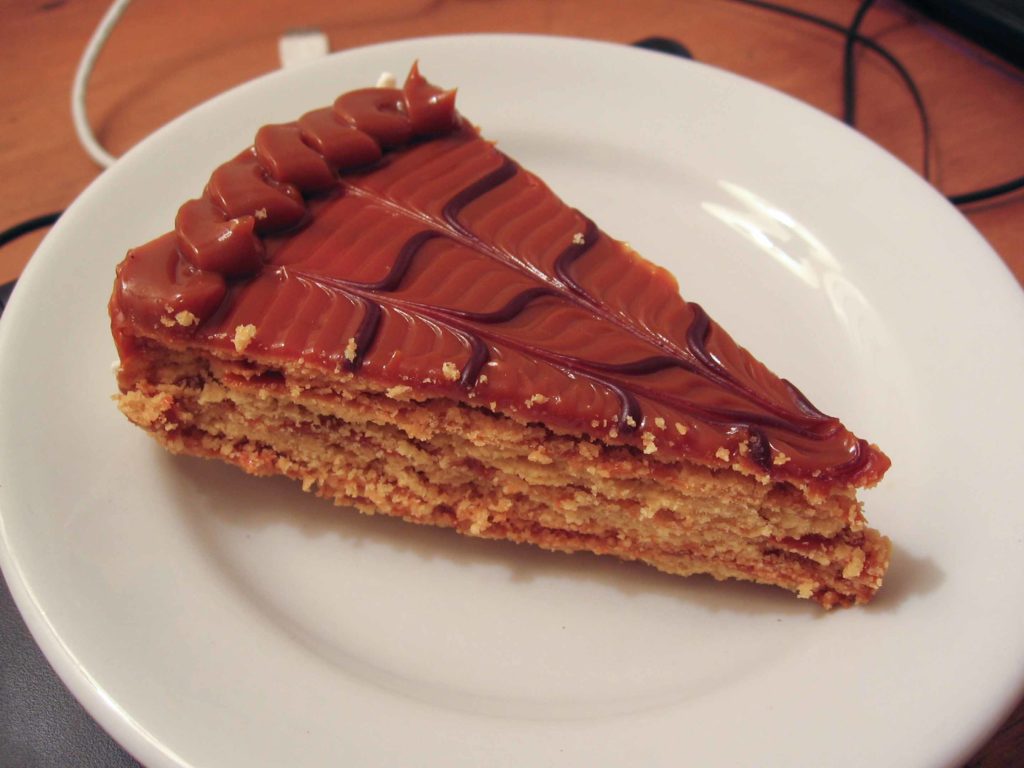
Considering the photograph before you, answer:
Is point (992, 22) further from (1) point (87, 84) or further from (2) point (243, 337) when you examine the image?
(1) point (87, 84)

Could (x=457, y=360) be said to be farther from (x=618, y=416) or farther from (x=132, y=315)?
(x=132, y=315)

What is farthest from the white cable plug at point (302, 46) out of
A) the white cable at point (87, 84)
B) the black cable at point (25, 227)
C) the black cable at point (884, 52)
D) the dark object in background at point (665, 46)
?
the black cable at point (884, 52)

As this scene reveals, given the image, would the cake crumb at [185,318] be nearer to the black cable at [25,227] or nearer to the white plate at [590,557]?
the white plate at [590,557]

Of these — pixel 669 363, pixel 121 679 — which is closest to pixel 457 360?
pixel 669 363

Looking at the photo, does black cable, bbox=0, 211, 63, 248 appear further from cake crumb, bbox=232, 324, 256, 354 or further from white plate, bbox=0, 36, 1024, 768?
cake crumb, bbox=232, 324, 256, 354

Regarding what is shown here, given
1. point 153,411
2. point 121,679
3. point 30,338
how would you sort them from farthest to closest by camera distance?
point 30,338, point 153,411, point 121,679

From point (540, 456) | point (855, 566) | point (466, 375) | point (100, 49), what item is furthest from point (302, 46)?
point (855, 566)
